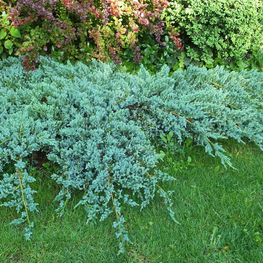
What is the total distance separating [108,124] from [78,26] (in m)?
1.59

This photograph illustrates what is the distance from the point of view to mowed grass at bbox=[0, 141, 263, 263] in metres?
1.89

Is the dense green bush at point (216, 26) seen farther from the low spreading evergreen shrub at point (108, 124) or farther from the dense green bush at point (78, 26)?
the low spreading evergreen shrub at point (108, 124)

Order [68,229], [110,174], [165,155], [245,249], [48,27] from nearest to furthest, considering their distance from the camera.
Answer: [245,249]
[68,229]
[110,174]
[165,155]
[48,27]

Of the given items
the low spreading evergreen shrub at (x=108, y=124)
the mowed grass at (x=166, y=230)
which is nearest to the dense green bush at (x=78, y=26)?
the low spreading evergreen shrub at (x=108, y=124)

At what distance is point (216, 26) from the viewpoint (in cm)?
390

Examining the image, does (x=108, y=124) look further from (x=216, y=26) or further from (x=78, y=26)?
(x=216, y=26)

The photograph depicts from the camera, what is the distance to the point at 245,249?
74.8 inches

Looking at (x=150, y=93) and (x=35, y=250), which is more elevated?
(x=150, y=93)

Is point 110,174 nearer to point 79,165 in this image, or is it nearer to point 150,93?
point 79,165

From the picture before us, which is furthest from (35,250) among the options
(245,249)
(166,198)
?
(245,249)

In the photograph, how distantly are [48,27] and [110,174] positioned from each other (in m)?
1.79

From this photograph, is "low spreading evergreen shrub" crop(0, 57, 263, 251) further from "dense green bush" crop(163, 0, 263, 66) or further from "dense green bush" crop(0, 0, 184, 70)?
"dense green bush" crop(163, 0, 263, 66)

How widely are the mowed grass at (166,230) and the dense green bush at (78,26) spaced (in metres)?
1.54

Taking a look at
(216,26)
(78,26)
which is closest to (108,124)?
(78,26)
